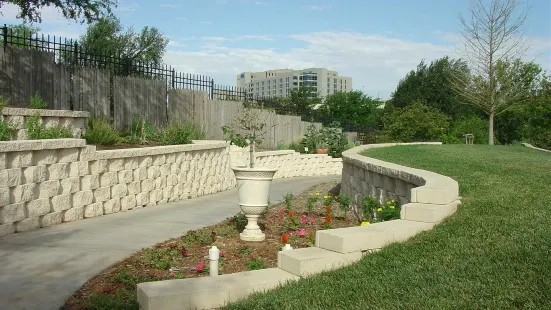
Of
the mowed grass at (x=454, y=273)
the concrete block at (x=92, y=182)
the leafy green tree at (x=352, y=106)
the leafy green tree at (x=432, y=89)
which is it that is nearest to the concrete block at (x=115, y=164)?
the concrete block at (x=92, y=182)

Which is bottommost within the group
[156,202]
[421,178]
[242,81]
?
[156,202]

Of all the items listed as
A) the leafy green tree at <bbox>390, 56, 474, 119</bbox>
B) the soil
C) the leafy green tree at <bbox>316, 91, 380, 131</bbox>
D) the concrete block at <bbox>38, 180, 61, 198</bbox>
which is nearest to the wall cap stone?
the concrete block at <bbox>38, 180, 61, 198</bbox>

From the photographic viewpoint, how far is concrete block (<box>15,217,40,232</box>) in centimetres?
772

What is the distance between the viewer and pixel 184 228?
28.0ft

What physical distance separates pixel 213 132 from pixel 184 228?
1020 cm

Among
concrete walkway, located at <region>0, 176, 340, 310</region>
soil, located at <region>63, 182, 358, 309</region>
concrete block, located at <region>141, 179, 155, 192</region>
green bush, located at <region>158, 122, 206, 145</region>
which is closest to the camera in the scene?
concrete walkway, located at <region>0, 176, 340, 310</region>

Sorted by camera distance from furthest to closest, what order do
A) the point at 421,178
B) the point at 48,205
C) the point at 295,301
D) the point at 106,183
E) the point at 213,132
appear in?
the point at 213,132 → the point at 106,183 → the point at 48,205 → the point at 421,178 → the point at 295,301

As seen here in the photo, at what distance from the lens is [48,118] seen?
9.63 m

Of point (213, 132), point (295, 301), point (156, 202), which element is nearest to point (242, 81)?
point (213, 132)

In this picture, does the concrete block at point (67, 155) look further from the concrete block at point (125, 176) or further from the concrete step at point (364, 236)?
the concrete step at point (364, 236)

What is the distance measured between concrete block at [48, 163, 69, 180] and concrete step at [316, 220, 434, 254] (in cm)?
479

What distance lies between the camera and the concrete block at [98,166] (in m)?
9.31

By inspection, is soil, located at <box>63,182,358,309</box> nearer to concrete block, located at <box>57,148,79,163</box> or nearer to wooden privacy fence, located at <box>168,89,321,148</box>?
concrete block, located at <box>57,148,79,163</box>

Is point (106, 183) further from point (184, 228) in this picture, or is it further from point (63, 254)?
point (63, 254)
